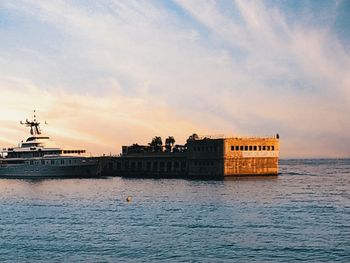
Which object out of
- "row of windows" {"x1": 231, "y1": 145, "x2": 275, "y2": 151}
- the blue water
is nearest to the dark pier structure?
"row of windows" {"x1": 231, "y1": 145, "x2": 275, "y2": 151}

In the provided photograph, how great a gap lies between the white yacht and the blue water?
5975 centimetres

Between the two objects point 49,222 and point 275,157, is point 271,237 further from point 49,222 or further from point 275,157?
point 275,157

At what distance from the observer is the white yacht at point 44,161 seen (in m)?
147

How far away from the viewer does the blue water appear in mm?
42906

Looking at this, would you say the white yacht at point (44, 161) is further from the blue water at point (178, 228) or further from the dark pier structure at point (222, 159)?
the blue water at point (178, 228)

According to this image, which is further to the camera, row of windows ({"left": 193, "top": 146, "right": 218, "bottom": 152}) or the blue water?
row of windows ({"left": 193, "top": 146, "right": 218, "bottom": 152})

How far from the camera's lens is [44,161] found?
490 ft

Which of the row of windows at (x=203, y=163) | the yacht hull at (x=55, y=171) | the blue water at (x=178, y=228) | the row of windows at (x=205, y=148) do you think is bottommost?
the blue water at (x=178, y=228)

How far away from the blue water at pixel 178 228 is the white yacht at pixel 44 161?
59.8m

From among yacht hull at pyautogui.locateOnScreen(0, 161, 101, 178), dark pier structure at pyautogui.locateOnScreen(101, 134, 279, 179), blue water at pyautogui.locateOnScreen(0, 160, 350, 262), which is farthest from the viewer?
yacht hull at pyautogui.locateOnScreen(0, 161, 101, 178)

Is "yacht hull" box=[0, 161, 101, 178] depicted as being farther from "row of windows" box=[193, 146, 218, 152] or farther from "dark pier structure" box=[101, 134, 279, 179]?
"row of windows" box=[193, 146, 218, 152]

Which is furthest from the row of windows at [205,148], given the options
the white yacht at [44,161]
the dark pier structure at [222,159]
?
the white yacht at [44,161]

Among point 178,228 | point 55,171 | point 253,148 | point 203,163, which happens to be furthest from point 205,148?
point 178,228

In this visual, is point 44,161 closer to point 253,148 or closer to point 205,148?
point 205,148
